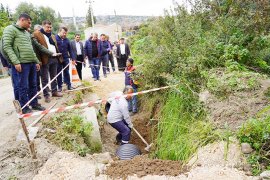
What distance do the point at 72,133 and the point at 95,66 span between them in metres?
5.83

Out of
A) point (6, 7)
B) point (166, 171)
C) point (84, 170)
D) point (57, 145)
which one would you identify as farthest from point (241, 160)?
point (6, 7)

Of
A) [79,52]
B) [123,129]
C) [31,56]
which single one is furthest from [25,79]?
[79,52]

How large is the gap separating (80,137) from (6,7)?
47.9 meters

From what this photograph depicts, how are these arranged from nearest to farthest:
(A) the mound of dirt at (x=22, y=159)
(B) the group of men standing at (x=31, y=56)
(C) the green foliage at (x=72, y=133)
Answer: (A) the mound of dirt at (x=22, y=159) → (C) the green foliage at (x=72, y=133) → (B) the group of men standing at (x=31, y=56)

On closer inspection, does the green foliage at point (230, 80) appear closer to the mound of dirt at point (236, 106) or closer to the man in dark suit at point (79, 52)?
the mound of dirt at point (236, 106)

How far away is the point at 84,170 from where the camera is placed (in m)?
3.96

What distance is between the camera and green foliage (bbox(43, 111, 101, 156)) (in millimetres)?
4801

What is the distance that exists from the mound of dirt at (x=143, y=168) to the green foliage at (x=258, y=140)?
907mm

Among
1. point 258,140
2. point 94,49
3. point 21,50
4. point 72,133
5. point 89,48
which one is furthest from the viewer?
point 94,49

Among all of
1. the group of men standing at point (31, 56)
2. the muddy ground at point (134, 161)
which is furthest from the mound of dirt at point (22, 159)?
the group of men standing at point (31, 56)

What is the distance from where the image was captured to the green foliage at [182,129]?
4.41 meters

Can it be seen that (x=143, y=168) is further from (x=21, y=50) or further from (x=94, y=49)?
(x=94, y=49)

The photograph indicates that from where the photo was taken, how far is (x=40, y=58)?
23.4ft

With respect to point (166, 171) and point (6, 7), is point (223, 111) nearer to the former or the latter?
point (166, 171)
